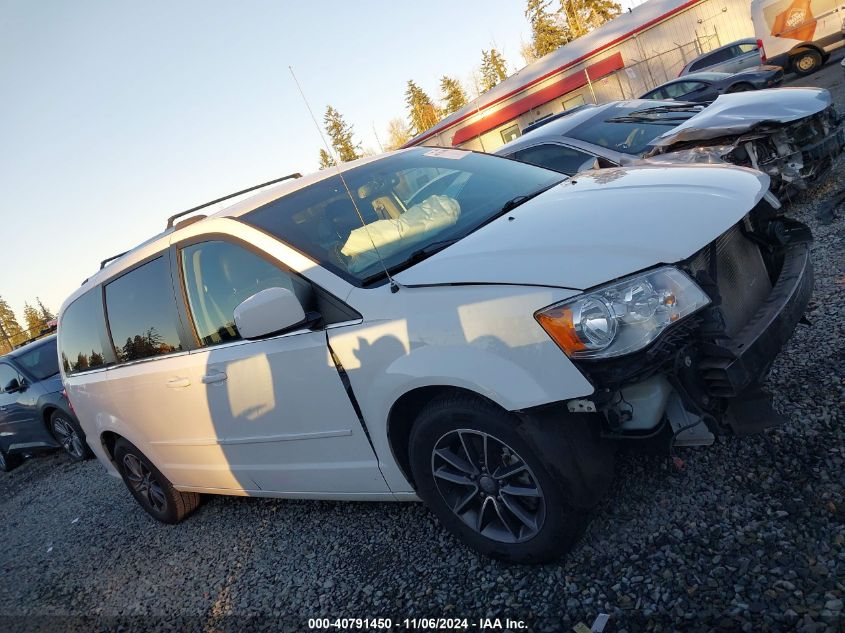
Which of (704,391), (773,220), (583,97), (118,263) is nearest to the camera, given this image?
(704,391)

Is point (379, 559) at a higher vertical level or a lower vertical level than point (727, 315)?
lower

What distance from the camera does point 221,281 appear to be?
3.37 meters

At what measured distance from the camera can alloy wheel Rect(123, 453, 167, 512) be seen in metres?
4.78

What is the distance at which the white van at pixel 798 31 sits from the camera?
55.5 ft

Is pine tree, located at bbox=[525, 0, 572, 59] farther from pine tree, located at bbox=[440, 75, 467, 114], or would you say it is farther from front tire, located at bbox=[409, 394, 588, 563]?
front tire, located at bbox=[409, 394, 588, 563]

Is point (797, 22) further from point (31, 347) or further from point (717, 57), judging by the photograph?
point (31, 347)

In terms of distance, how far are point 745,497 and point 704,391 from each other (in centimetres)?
55

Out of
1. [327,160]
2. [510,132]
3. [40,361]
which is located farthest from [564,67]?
[327,160]

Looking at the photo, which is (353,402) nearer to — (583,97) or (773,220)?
(773,220)

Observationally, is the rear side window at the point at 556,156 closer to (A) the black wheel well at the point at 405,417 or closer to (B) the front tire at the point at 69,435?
(A) the black wheel well at the point at 405,417

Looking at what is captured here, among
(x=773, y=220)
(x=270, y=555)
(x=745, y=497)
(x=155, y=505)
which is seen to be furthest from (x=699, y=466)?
(x=155, y=505)

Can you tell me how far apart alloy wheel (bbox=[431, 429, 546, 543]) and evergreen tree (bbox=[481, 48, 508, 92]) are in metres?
72.8

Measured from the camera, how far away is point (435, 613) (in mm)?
2602

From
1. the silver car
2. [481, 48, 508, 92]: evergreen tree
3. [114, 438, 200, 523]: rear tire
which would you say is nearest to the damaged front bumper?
[114, 438, 200, 523]: rear tire
